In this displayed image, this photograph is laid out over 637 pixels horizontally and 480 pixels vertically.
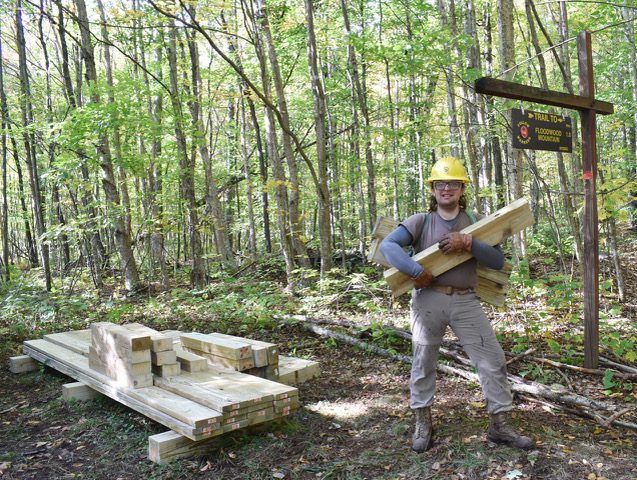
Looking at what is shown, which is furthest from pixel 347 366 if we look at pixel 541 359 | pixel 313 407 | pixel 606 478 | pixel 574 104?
pixel 574 104

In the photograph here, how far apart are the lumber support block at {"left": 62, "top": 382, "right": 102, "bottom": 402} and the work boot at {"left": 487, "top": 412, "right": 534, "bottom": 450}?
4.26 m

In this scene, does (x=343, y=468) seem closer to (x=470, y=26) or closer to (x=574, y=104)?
(x=574, y=104)

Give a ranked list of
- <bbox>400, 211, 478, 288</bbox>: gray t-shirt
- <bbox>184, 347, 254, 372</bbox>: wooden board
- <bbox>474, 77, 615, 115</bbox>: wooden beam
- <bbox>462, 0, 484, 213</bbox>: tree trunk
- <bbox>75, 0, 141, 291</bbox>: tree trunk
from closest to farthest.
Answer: <bbox>400, 211, 478, 288</bbox>: gray t-shirt < <bbox>474, 77, 615, 115</bbox>: wooden beam < <bbox>184, 347, 254, 372</bbox>: wooden board < <bbox>462, 0, 484, 213</bbox>: tree trunk < <bbox>75, 0, 141, 291</bbox>: tree trunk

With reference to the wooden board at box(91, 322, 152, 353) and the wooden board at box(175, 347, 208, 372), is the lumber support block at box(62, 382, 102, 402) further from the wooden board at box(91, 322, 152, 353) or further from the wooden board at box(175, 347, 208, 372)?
the wooden board at box(175, 347, 208, 372)

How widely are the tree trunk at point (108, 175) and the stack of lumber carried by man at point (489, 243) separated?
9327mm

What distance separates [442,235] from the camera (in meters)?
3.95

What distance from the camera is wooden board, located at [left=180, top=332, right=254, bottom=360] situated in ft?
17.1

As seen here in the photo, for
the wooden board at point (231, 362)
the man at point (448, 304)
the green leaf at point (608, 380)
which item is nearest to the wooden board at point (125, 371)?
the wooden board at point (231, 362)

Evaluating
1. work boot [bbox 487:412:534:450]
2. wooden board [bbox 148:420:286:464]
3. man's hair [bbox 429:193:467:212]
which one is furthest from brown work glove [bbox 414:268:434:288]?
wooden board [bbox 148:420:286:464]

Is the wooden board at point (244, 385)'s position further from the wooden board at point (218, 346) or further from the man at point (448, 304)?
the man at point (448, 304)

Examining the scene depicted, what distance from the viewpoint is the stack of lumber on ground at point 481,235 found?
378 centimetres

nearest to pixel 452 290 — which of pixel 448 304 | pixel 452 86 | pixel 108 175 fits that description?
pixel 448 304

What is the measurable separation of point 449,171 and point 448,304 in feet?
3.35

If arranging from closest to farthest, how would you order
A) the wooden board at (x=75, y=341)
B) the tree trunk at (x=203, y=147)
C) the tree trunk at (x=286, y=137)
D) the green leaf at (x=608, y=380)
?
the green leaf at (x=608, y=380), the wooden board at (x=75, y=341), the tree trunk at (x=286, y=137), the tree trunk at (x=203, y=147)
